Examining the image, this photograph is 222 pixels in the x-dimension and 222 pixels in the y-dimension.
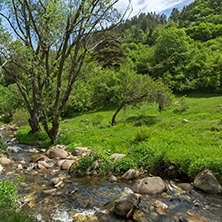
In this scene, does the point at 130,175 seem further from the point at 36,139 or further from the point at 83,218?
the point at 36,139

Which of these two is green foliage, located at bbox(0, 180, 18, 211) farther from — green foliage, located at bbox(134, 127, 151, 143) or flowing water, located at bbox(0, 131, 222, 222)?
green foliage, located at bbox(134, 127, 151, 143)

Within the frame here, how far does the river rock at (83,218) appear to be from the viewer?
5.39 meters

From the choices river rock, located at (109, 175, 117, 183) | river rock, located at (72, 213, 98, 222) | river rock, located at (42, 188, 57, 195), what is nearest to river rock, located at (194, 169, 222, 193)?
river rock, located at (109, 175, 117, 183)

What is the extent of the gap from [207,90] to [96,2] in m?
34.2

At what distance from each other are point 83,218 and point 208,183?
4.51 m

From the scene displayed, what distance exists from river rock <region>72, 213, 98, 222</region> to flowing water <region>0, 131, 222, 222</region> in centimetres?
15

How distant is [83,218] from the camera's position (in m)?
5.46

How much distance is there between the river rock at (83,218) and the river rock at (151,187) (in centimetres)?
218

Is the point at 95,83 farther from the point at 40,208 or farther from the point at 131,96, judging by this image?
the point at 40,208

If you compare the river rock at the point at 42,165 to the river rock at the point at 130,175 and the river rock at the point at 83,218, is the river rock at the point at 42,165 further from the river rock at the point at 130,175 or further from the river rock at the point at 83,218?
the river rock at the point at 83,218

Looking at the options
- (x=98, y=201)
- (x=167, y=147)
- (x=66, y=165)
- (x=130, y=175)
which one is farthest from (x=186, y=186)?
(x=66, y=165)

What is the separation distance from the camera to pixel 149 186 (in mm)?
7070

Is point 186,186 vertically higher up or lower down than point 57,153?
lower down

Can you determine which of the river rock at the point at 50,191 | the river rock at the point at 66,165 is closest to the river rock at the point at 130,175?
the river rock at the point at 50,191
